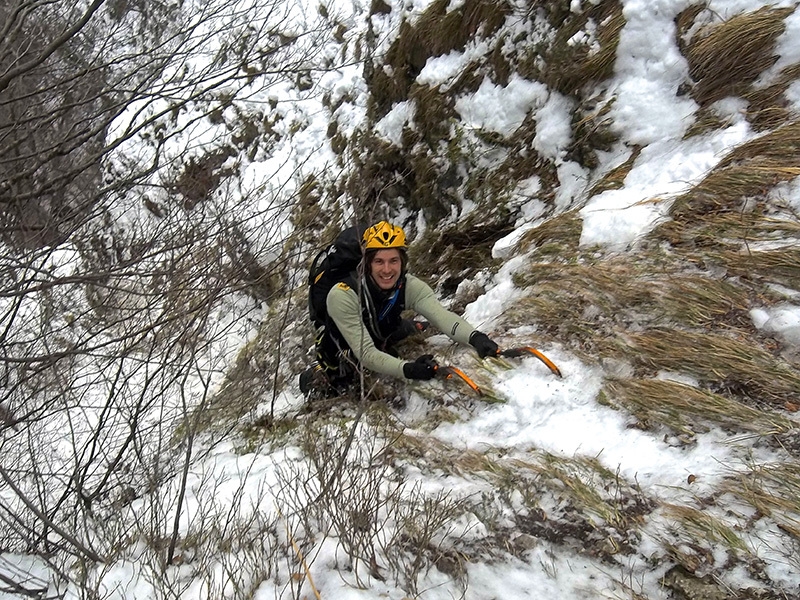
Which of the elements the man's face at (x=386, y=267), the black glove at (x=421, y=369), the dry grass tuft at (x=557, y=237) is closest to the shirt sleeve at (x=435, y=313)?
the man's face at (x=386, y=267)

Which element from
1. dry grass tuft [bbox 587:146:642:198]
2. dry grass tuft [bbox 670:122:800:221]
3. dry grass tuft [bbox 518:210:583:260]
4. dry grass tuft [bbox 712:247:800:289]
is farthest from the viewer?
dry grass tuft [bbox 587:146:642:198]

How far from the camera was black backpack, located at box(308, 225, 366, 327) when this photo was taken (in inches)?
137

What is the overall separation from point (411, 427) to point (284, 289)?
4.61m

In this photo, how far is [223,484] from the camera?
323 centimetres

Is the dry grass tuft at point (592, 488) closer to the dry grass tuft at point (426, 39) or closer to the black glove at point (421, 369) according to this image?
the black glove at point (421, 369)

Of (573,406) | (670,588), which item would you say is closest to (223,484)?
(573,406)

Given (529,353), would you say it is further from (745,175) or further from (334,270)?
(745,175)

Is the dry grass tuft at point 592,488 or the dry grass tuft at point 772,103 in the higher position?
the dry grass tuft at point 772,103

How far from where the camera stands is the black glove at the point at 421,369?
328 cm

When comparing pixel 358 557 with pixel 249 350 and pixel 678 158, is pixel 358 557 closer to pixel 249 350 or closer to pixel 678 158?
pixel 678 158

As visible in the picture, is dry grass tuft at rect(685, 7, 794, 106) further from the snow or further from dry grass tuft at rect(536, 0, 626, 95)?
dry grass tuft at rect(536, 0, 626, 95)

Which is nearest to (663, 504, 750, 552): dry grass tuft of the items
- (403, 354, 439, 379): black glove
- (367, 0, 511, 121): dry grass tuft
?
(403, 354, 439, 379): black glove

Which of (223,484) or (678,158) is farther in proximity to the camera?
(678,158)

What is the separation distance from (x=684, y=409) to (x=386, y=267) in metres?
2.03
